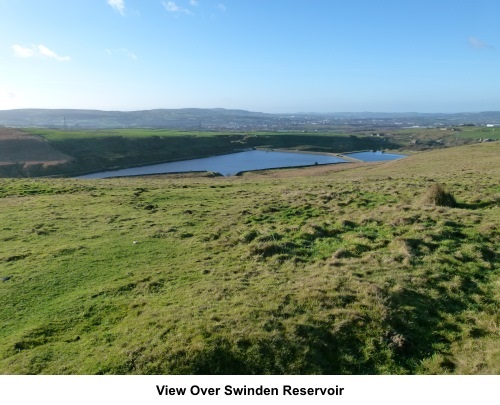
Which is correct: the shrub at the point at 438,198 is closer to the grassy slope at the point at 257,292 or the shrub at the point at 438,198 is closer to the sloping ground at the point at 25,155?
the grassy slope at the point at 257,292

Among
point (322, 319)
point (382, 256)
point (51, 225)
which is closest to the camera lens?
point (322, 319)

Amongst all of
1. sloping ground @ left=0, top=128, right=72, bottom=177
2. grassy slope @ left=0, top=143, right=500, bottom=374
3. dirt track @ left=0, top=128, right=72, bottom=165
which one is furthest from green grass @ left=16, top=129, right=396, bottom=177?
grassy slope @ left=0, top=143, right=500, bottom=374

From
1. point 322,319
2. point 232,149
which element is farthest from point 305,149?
point 322,319

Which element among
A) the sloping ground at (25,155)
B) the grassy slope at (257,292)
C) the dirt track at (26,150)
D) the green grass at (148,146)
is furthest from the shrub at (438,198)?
the dirt track at (26,150)

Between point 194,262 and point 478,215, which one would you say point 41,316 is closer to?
point 194,262

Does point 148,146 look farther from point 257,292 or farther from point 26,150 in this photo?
point 257,292

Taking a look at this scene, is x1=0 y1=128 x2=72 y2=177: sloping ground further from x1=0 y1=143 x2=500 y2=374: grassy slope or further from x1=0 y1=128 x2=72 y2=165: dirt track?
x1=0 y1=143 x2=500 y2=374: grassy slope
